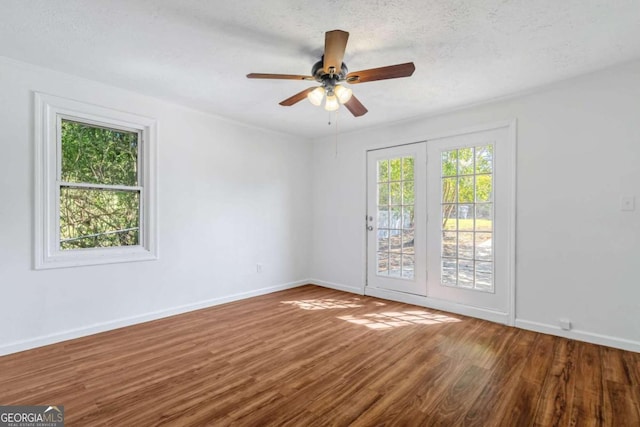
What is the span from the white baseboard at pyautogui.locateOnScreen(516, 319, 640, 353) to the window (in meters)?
0.48

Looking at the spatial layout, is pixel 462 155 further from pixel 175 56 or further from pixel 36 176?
pixel 36 176

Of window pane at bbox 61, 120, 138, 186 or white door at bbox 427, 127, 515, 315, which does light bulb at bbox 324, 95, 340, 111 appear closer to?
white door at bbox 427, 127, 515, 315

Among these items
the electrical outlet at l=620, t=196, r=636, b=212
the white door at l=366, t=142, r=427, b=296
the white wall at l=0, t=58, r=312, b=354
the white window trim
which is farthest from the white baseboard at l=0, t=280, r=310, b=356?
the electrical outlet at l=620, t=196, r=636, b=212

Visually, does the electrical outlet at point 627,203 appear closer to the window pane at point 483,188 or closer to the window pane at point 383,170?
the window pane at point 483,188

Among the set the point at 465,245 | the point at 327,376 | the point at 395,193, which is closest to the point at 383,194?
the point at 395,193

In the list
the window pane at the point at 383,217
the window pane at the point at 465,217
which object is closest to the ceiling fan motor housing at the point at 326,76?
the window pane at the point at 465,217

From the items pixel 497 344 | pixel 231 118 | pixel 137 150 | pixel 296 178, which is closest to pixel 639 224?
pixel 497 344

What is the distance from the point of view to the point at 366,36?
222cm

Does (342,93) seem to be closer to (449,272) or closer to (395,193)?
(395,193)

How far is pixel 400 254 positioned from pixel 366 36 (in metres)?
2.86

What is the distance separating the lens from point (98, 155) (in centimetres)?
316

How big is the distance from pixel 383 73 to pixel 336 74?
0.36 m

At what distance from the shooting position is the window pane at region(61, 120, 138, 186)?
296 centimetres

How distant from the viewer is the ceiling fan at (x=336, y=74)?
198 cm
